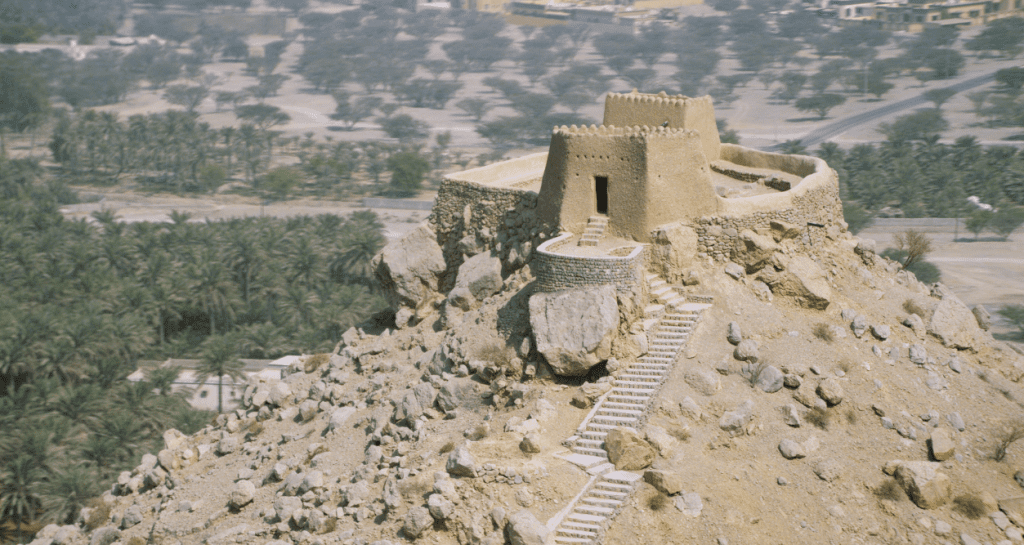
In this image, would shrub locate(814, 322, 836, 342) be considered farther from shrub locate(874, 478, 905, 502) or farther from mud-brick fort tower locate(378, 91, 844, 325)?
shrub locate(874, 478, 905, 502)

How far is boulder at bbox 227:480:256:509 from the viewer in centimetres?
2883

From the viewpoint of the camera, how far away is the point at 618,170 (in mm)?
29203

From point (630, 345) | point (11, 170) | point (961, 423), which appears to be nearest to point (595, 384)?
point (630, 345)

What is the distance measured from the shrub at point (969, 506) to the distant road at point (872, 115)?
110595 millimetres

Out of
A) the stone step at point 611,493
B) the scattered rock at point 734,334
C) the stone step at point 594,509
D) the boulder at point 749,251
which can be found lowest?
the stone step at point 594,509

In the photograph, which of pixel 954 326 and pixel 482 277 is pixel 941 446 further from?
pixel 482 277

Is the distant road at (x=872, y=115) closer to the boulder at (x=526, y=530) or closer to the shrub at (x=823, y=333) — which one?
the shrub at (x=823, y=333)

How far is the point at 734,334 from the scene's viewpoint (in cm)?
2756

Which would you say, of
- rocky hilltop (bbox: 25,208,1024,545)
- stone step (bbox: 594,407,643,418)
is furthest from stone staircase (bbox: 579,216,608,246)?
stone step (bbox: 594,407,643,418)

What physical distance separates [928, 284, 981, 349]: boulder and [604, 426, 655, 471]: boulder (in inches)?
435

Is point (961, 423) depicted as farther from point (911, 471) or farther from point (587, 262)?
point (587, 262)

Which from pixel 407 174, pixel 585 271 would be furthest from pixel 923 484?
pixel 407 174

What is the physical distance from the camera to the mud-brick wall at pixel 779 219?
2956cm

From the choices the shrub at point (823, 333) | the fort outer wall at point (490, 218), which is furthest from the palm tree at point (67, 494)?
the shrub at point (823, 333)
